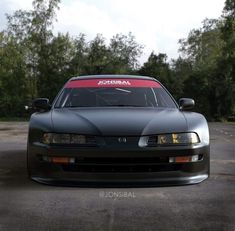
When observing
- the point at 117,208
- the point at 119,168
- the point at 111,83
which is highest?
the point at 111,83

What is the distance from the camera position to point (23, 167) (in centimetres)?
804

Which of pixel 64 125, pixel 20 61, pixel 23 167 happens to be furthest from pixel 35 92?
pixel 64 125

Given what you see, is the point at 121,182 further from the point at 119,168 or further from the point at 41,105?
the point at 41,105

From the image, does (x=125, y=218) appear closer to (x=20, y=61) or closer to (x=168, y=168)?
(x=168, y=168)

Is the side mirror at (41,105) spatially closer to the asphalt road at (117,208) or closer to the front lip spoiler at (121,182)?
the asphalt road at (117,208)

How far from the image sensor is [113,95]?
625 cm

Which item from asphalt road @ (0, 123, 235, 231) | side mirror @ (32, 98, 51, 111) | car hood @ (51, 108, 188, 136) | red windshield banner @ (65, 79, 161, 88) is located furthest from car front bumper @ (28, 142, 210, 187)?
red windshield banner @ (65, 79, 161, 88)

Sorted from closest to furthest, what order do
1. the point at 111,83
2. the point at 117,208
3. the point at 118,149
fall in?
the point at 118,149
the point at 117,208
the point at 111,83

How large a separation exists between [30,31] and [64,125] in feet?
158

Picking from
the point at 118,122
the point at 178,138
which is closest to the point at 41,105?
the point at 118,122

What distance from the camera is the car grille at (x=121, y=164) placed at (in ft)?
15.5

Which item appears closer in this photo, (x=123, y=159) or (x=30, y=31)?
(x=123, y=159)

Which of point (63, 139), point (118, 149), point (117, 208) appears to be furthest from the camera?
point (117, 208)

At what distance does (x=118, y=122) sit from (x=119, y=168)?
450 millimetres
